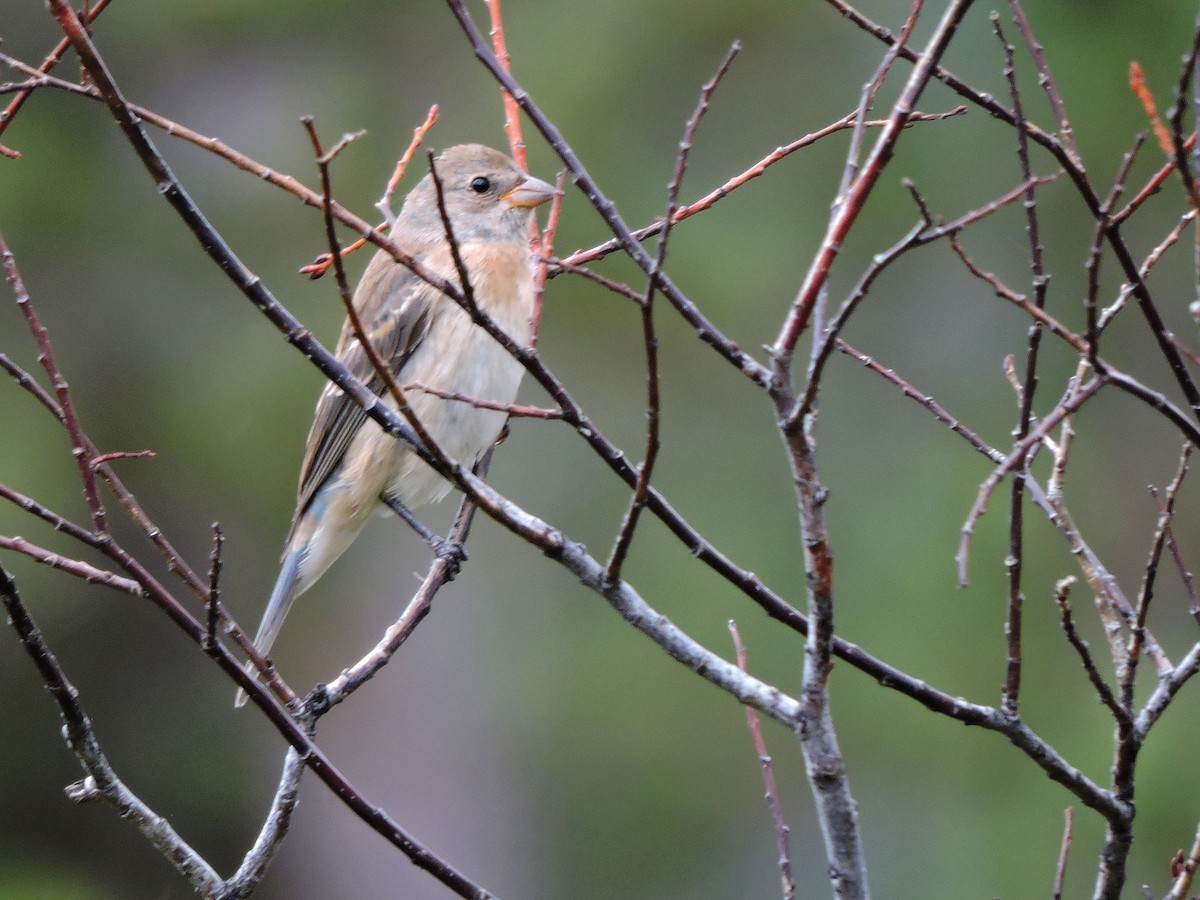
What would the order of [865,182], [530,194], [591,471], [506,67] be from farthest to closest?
[591,471] < [530,194] < [506,67] < [865,182]

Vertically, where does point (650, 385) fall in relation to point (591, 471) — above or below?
below

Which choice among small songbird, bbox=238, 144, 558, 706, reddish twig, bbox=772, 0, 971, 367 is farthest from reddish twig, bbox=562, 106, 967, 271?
small songbird, bbox=238, 144, 558, 706

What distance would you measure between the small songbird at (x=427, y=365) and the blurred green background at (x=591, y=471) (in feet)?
8.56

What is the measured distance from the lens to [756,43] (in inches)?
360

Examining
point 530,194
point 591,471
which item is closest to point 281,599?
point 530,194

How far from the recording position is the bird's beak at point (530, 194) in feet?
15.6

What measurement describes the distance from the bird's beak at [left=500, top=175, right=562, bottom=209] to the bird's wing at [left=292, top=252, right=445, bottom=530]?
0.41 meters

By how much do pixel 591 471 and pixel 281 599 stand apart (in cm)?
403

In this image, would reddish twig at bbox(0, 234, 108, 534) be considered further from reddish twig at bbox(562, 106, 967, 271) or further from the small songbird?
the small songbird

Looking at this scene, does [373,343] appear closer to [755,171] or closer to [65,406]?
[755,171]

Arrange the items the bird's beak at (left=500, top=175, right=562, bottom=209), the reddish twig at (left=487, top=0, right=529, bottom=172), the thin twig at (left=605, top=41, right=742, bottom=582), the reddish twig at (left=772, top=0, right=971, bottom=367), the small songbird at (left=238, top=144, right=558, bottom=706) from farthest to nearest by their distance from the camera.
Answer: the bird's beak at (left=500, top=175, right=562, bottom=209) < the small songbird at (left=238, top=144, right=558, bottom=706) < the reddish twig at (left=487, top=0, right=529, bottom=172) < the thin twig at (left=605, top=41, right=742, bottom=582) < the reddish twig at (left=772, top=0, right=971, bottom=367)

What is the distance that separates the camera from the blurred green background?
7.67m

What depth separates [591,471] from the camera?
8.62m

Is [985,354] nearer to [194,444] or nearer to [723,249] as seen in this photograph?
[723,249]
